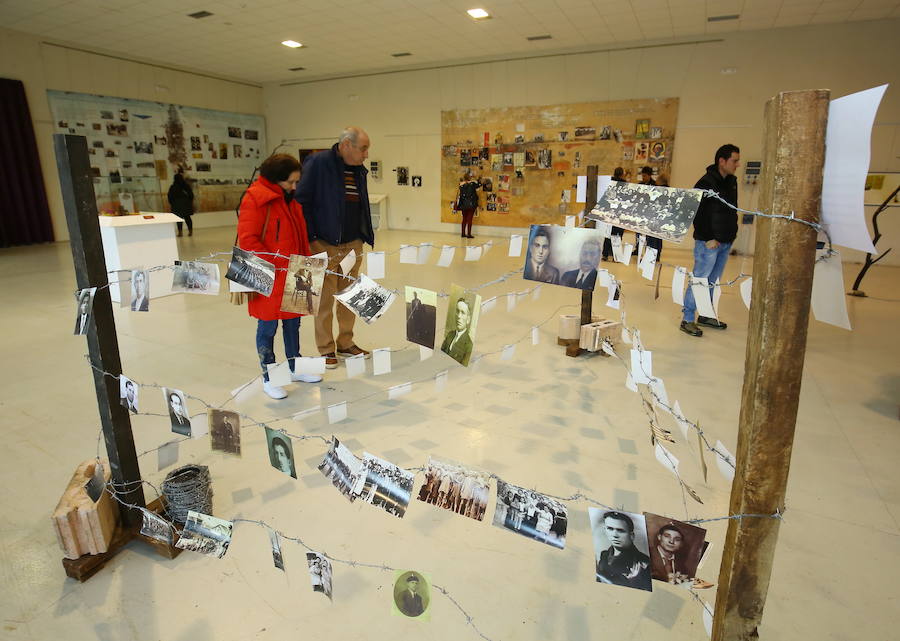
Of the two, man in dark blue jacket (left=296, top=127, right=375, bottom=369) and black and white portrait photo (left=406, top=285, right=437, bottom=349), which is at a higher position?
man in dark blue jacket (left=296, top=127, right=375, bottom=369)

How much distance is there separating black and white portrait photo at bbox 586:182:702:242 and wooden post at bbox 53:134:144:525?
161 cm

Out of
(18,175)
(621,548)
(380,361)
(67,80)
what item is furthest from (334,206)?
(67,80)

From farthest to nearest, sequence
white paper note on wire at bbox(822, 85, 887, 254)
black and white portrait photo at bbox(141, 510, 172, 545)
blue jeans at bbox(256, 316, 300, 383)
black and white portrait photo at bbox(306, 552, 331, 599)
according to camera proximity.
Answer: blue jeans at bbox(256, 316, 300, 383) < black and white portrait photo at bbox(141, 510, 172, 545) < black and white portrait photo at bbox(306, 552, 331, 599) < white paper note on wire at bbox(822, 85, 887, 254)

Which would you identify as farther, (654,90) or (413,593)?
(654,90)

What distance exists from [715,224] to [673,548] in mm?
3606

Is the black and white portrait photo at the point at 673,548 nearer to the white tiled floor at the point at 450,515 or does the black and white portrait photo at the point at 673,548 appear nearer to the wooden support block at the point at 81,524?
the white tiled floor at the point at 450,515

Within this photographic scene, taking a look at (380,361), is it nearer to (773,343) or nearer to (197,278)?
(197,278)

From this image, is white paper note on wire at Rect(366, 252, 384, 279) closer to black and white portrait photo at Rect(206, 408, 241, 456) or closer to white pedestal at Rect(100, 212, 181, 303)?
black and white portrait photo at Rect(206, 408, 241, 456)

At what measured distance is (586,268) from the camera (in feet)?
6.61

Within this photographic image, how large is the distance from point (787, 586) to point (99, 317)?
7.86ft

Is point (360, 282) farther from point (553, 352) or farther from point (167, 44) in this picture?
point (167, 44)

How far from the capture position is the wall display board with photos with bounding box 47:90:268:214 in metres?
10.1

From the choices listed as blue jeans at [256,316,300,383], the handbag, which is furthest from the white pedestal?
the handbag

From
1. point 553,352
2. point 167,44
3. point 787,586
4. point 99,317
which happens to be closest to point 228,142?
point 167,44
